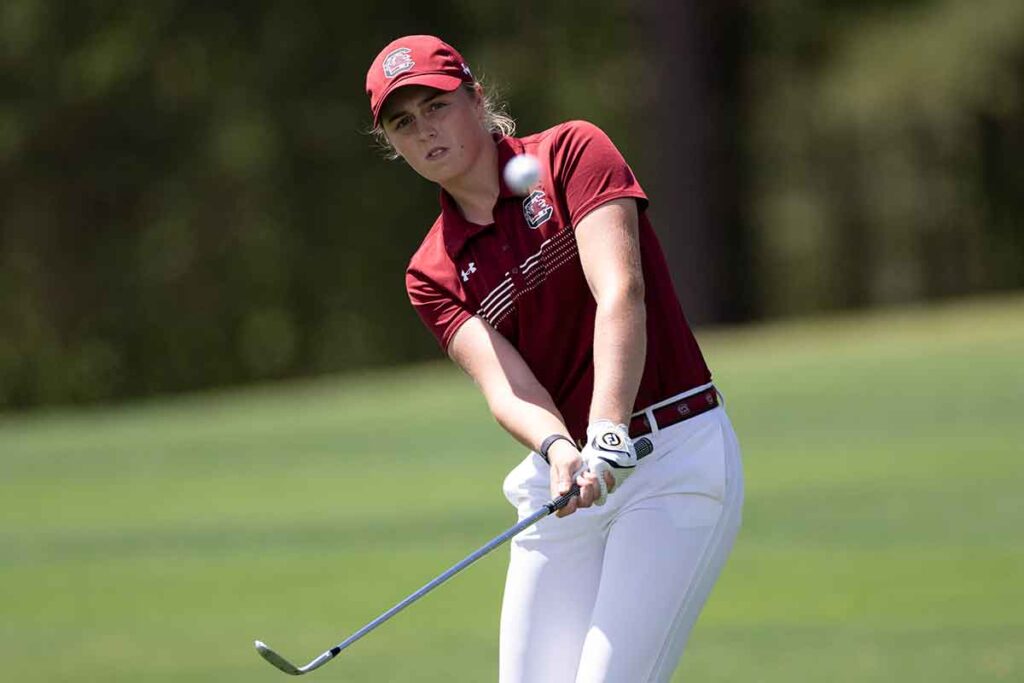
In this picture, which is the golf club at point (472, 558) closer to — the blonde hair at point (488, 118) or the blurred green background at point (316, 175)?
the blonde hair at point (488, 118)

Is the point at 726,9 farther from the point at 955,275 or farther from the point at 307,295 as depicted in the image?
the point at 307,295

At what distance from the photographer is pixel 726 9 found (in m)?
24.0

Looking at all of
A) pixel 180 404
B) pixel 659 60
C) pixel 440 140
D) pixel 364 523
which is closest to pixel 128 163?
pixel 180 404

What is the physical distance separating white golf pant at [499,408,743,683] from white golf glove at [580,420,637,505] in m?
0.18

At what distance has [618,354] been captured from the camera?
395 centimetres

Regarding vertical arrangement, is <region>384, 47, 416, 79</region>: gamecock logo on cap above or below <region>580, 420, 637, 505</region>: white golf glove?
above

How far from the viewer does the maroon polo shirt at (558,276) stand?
13.7 feet

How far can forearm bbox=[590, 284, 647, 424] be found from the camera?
3.95 m

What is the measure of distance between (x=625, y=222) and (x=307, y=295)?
28139mm

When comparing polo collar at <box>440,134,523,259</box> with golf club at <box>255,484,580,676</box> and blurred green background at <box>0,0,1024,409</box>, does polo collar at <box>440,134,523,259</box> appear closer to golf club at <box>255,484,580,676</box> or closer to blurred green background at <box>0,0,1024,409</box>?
golf club at <box>255,484,580,676</box>

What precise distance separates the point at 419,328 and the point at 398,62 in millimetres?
27367

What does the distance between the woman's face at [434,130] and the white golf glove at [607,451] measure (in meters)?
0.74

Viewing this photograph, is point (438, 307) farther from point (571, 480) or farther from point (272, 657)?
point (272, 657)

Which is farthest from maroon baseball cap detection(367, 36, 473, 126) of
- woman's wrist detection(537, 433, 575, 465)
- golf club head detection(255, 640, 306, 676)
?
golf club head detection(255, 640, 306, 676)
